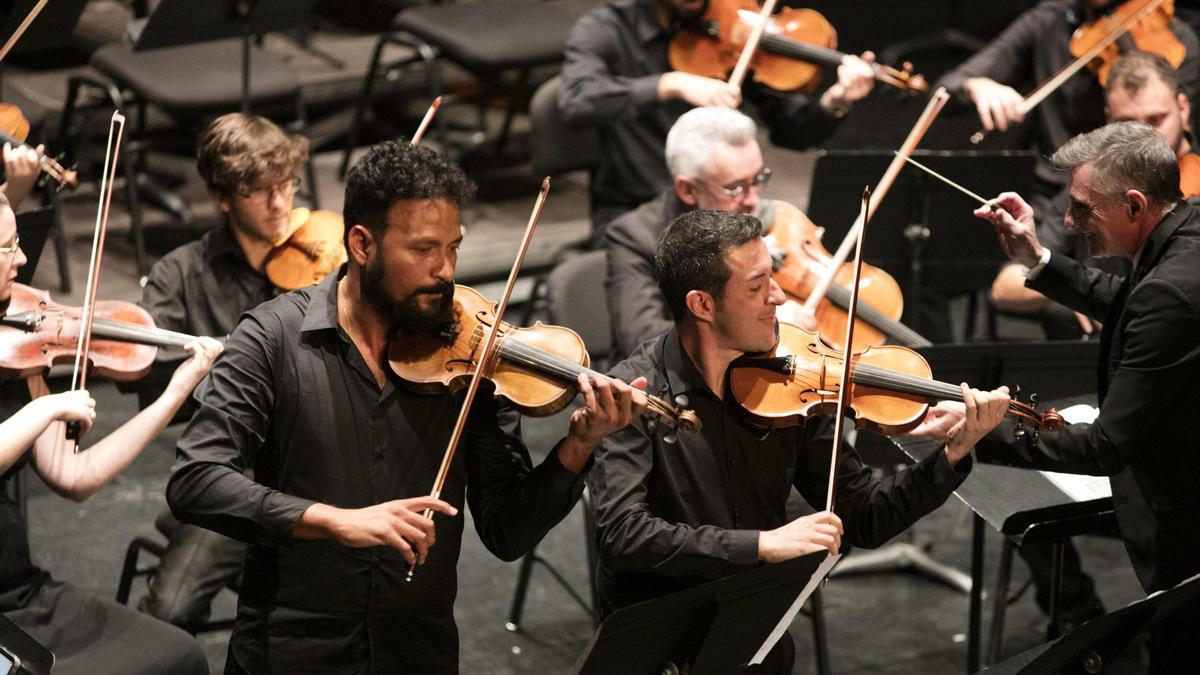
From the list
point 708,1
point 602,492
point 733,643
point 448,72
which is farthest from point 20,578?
point 448,72

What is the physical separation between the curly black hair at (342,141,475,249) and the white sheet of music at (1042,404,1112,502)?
59.2 inches

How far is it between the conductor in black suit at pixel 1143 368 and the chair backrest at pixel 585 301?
135 cm

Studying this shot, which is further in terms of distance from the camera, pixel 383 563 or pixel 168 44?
pixel 168 44

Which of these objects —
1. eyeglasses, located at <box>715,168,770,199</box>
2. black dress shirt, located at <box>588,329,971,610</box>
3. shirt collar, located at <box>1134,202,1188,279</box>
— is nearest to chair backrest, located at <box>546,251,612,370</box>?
eyeglasses, located at <box>715,168,770,199</box>

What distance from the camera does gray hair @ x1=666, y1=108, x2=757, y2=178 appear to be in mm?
4117

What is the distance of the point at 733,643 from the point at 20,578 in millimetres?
1573

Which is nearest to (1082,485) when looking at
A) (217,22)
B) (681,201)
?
(681,201)

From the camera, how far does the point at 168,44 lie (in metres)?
5.21

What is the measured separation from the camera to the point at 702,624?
2.65 meters

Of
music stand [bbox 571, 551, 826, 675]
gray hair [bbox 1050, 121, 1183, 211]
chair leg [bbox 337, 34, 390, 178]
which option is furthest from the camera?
chair leg [bbox 337, 34, 390, 178]

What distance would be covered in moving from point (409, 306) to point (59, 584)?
1.17 metres

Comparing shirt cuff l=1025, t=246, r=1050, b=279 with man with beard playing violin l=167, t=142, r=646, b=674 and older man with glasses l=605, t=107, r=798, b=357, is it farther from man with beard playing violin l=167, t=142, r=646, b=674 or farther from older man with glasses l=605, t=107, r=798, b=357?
man with beard playing violin l=167, t=142, r=646, b=674

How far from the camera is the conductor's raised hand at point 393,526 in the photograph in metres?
2.51

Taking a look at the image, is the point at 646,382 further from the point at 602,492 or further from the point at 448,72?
the point at 448,72
